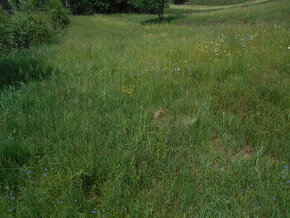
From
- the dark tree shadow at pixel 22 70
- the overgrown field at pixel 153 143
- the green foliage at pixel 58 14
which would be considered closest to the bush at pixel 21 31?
the dark tree shadow at pixel 22 70

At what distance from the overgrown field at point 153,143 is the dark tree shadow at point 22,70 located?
23.7 inches

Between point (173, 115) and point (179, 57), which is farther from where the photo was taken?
point (179, 57)

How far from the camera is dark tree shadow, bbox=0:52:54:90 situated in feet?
13.8

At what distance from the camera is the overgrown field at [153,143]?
1645mm

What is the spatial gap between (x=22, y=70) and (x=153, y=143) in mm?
4049

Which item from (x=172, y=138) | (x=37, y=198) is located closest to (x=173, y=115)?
(x=172, y=138)

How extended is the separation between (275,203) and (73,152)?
186 centimetres

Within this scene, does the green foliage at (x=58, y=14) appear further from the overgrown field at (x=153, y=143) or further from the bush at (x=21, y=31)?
the overgrown field at (x=153, y=143)

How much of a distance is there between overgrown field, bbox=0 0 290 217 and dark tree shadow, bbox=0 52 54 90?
60 centimetres

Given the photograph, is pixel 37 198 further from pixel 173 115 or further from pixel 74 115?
pixel 173 115

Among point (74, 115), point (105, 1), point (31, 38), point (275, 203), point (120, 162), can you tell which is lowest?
point (275, 203)

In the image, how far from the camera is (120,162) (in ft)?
6.48

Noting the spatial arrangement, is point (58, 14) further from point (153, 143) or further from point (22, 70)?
point (153, 143)

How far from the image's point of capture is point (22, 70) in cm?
473
